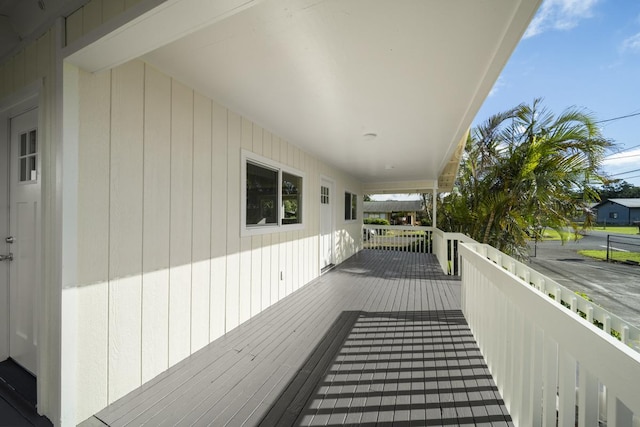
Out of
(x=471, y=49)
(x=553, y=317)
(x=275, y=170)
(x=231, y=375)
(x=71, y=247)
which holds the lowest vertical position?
(x=231, y=375)

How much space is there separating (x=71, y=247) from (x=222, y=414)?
1353 mm

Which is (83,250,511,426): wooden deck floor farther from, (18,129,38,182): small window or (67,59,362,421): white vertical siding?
(18,129,38,182): small window

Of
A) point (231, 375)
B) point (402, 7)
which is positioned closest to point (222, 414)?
point (231, 375)

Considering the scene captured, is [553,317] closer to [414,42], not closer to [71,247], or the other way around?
[414,42]

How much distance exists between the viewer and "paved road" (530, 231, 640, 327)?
17.0 feet

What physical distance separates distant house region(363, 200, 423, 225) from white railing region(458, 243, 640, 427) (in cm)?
2673

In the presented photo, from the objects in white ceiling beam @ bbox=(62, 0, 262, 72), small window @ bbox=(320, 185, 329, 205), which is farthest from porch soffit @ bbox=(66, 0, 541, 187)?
small window @ bbox=(320, 185, 329, 205)

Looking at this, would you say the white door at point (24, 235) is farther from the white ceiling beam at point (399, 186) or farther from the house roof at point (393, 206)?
the house roof at point (393, 206)

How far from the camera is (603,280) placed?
7215 mm

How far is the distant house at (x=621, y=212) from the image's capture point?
18766mm

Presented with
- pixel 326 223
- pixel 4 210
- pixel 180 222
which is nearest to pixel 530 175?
pixel 326 223

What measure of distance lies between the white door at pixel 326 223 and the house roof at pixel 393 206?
2331 centimetres

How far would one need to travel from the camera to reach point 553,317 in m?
1.13

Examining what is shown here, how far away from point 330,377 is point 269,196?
7.64 ft
